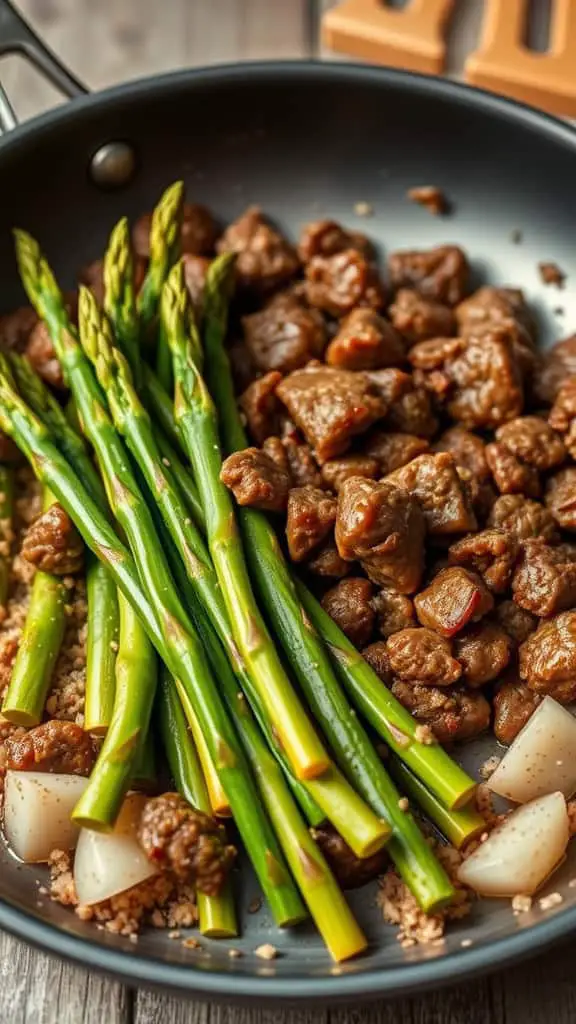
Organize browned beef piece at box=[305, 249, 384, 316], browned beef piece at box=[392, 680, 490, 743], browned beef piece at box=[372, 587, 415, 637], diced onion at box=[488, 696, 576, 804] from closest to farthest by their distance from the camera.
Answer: diced onion at box=[488, 696, 576, 804], browned beef piece at box=[392, 680, 490, 743], browned beef piece at box=[372, 587, 415, 637], browned beef piece at box=[305, 249, 384, 316]

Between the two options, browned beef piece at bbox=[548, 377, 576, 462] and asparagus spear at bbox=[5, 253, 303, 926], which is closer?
asparagus spear at bbox=[5, 253, 303, 926]

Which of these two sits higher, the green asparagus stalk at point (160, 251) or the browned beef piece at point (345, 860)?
the green asparagus stalk at point (160, 251)

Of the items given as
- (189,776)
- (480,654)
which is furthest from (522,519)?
(189,776)

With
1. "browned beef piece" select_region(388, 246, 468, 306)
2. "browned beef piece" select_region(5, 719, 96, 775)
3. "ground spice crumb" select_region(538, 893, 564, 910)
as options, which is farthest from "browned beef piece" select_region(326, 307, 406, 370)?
"ground spice crumb" select_region(538, 893, 564, 910)

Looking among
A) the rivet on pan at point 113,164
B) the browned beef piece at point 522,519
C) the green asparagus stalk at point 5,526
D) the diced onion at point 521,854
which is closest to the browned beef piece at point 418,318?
the browned beef piece at point 522,519

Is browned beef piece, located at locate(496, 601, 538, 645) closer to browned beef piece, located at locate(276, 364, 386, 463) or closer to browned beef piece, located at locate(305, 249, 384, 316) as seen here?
browned beef piece, located at locate(276, 364, 386, 463)

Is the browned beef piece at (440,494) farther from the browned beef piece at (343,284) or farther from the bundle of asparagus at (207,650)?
the browned beef piece at (343,284)

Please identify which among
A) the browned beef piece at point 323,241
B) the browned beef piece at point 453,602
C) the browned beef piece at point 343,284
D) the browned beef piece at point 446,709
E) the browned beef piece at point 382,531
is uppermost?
the browned beef piece at point 323,241

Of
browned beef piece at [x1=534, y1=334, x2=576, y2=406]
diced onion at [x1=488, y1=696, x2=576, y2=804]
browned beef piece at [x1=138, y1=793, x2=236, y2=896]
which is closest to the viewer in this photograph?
browned beef piece at [x1=138, y1=793, x2=236, y2=896]

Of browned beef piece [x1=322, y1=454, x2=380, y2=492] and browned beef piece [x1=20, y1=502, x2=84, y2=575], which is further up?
browned beef piece [x1=322, y1=454, x2=380, y2=492]
